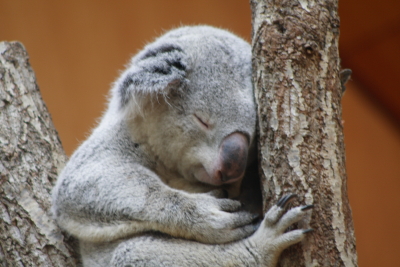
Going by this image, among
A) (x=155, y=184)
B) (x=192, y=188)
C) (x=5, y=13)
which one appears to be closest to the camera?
(x=155, y=184)

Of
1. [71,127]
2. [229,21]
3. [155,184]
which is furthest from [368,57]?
[155,184]

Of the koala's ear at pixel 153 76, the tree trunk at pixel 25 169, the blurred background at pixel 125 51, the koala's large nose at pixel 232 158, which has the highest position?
the blurred background at pixel 125 51

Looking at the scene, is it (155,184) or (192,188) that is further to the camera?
(192,188)

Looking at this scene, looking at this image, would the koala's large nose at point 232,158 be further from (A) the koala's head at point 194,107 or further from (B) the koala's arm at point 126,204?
(B) the koala's arm at point 126,204

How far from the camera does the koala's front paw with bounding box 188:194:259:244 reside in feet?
6.40

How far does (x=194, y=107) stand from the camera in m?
2.17

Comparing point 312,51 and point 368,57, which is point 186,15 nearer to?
point 368,57

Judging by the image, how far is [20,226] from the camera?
7.72ft

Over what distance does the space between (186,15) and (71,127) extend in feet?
5.43

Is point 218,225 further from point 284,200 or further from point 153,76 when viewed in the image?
point 153,76

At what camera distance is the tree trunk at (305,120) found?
1738 millimetres

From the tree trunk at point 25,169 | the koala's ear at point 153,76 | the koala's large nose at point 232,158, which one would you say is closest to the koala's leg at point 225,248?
the koala's large nose at point 232,158

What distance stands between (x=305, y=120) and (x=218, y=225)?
0.57m

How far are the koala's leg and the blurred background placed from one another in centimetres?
271
